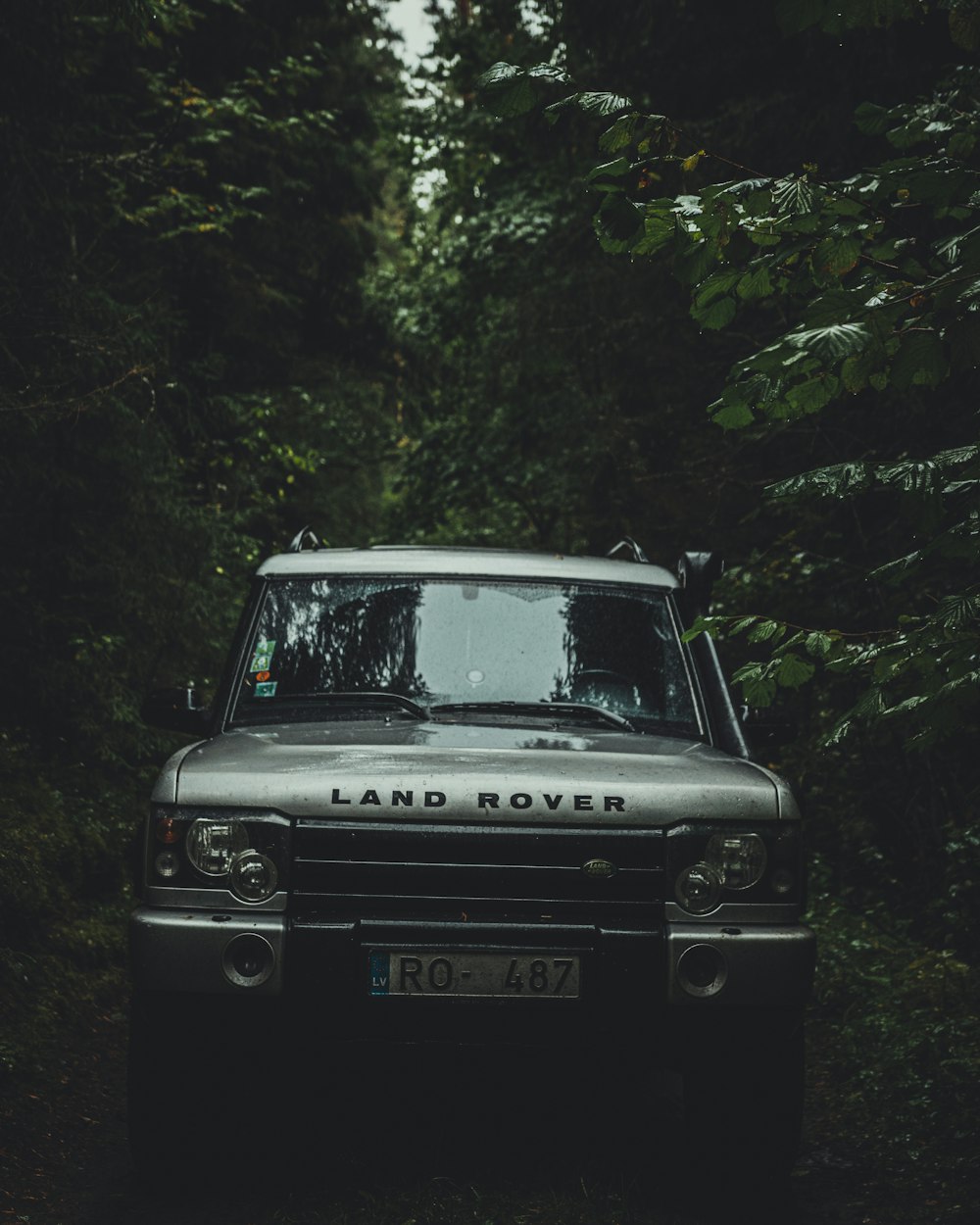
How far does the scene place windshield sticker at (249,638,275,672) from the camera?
542 centimetres

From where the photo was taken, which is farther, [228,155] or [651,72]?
[228,155]

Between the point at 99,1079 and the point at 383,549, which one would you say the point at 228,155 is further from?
the point at 99,1079

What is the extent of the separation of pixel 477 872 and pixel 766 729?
1.67 meters

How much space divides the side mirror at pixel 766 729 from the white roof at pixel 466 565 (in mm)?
697

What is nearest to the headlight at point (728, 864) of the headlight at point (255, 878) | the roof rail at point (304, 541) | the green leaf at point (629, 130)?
the headlight at point (255, 878)

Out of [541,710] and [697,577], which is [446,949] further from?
[697,577]

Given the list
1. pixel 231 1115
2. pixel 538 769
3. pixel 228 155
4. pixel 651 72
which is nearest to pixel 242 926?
pixel 538 769

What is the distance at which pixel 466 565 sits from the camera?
5797 mm

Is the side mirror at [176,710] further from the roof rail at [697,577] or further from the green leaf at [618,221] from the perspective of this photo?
the green leaf at [618,221]

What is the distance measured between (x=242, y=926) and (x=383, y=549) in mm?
2358

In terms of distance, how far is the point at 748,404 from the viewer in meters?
3.81

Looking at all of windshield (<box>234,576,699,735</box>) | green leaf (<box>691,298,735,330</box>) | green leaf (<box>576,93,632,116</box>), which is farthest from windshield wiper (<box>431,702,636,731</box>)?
green leaf (<box>576,93,632,116</box>)

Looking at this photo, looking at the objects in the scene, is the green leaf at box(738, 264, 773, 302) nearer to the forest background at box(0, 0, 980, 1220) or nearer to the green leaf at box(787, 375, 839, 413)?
the forest background at box(0, 0, 980, 1220)

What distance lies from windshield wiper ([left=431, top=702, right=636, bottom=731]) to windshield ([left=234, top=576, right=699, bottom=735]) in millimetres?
12
